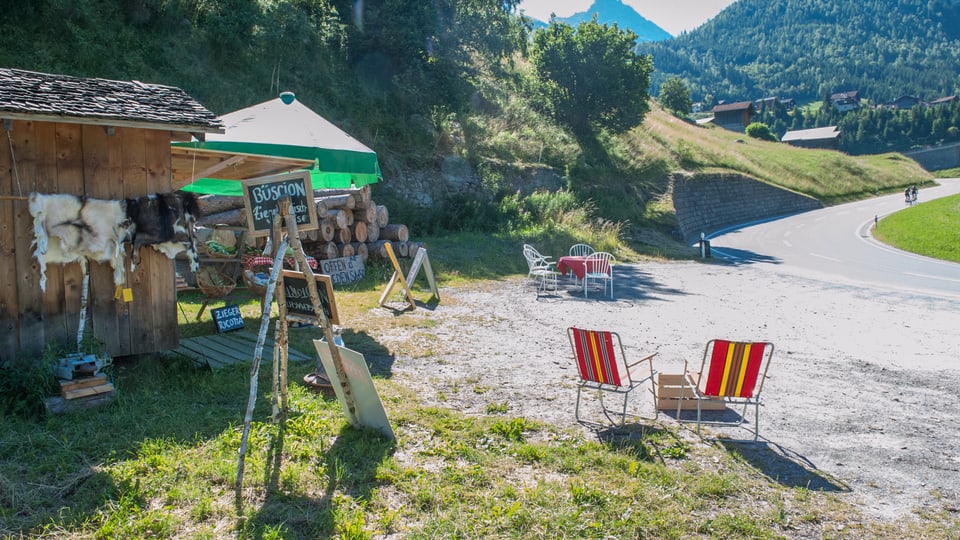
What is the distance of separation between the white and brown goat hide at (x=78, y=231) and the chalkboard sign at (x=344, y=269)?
20.7ft

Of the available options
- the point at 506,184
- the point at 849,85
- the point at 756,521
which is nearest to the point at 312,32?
the point at 506,184

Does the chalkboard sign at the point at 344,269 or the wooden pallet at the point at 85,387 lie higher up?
the chalkboard sign at the point at 344,269

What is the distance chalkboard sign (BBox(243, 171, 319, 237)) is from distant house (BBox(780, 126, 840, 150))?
96823 mm

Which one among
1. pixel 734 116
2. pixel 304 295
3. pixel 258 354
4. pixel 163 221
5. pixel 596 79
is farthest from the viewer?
pixel 734 116

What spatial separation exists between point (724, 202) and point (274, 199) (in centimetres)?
3388

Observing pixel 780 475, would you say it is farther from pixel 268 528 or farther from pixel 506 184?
pixel 506 184

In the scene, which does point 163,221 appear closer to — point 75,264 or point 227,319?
point 75,264

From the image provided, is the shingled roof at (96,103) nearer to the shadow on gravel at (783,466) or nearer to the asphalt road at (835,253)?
the shadow on gravel at (783,466)

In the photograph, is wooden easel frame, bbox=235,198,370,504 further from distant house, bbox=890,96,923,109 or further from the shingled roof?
distant house, bbox=890,96,923,109

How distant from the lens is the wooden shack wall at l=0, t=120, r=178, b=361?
18.9ft

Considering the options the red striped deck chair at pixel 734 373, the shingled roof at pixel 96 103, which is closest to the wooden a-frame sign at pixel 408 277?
the shingled roof at pixel 96 103

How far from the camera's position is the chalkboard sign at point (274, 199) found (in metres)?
5.21

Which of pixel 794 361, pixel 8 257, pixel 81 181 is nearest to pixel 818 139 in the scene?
pixel 794 361

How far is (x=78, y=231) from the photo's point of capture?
594 cm
